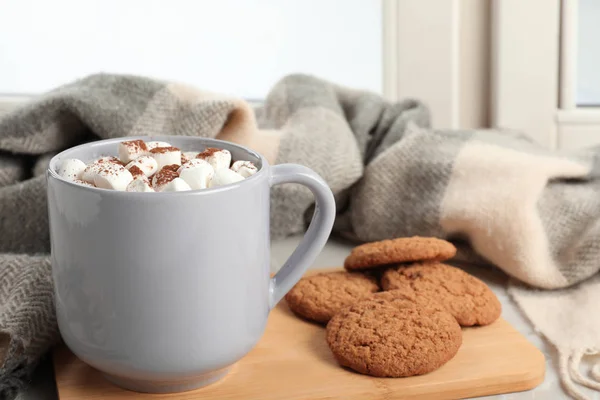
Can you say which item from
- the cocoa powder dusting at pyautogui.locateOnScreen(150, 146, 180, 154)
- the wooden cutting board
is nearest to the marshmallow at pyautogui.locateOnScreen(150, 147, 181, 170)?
the cocoa powder dusting at pyautogui.locateOnScreen(150, 146, 180, 154)

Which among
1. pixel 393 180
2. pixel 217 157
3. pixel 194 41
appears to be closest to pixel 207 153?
pixel 217 157

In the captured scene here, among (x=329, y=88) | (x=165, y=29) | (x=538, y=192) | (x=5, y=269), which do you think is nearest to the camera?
(x=5, y=269)

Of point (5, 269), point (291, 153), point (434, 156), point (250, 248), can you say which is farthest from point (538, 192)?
point (5, 269)

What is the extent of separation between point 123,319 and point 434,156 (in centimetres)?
43

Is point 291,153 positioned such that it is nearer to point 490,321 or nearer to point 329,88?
point 329,88

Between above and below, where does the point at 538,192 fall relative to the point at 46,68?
below

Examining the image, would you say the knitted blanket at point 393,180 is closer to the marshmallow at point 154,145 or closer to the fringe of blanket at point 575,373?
the fringe of blanket at point 575,373

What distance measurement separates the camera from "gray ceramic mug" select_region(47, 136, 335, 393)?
0.52 metres

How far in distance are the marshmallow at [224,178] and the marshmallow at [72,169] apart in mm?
98

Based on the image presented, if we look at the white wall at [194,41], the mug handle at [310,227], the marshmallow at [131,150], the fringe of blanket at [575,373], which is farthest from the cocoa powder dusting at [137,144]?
the white wall at [194,41]

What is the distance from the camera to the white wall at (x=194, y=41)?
1147 millimetres

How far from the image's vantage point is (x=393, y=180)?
2.85ft

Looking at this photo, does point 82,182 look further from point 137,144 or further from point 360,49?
point 360,49

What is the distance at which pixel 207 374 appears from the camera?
22.8 inches
